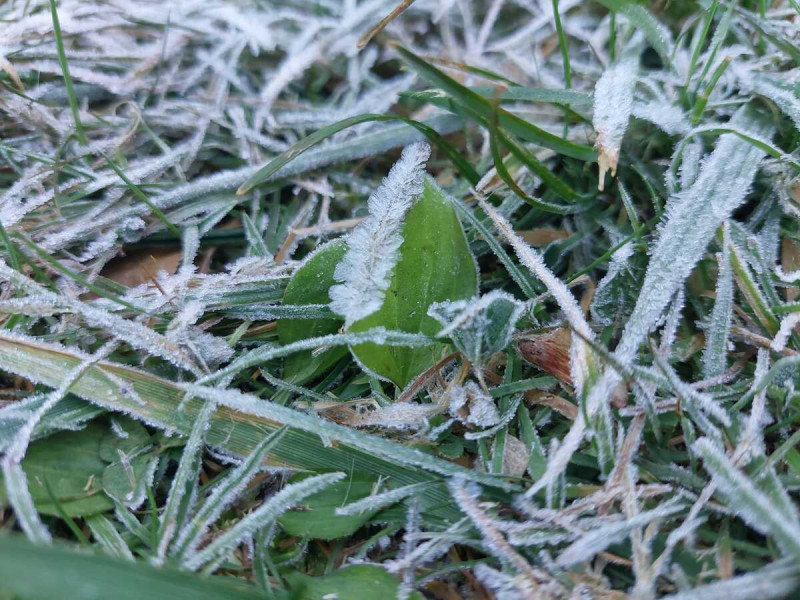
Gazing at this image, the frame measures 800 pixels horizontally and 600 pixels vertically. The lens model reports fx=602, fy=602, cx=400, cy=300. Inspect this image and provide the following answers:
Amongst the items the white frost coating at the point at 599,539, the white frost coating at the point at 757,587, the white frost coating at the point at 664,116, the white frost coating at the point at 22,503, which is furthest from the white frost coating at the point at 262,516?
the white frost coating at the point at 664,116

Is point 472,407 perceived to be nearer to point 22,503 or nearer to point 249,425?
point 249,425

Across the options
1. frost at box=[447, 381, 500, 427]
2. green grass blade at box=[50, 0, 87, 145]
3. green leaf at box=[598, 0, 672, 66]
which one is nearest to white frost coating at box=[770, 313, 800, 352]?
frost at box=[447, 381, 500, 427]

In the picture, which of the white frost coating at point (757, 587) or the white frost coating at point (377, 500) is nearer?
the white frost coating at point (757, 587)

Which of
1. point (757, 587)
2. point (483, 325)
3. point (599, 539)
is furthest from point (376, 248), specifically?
point (757, 587)

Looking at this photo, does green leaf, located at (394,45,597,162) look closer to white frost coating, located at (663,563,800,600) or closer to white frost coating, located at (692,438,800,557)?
white frost coating, located at (692,438,800,557)

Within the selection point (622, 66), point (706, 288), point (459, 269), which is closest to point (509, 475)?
point (459, 269)

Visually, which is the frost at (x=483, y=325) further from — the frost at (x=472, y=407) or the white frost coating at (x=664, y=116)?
the white frost coating at (x=664, y=116)
